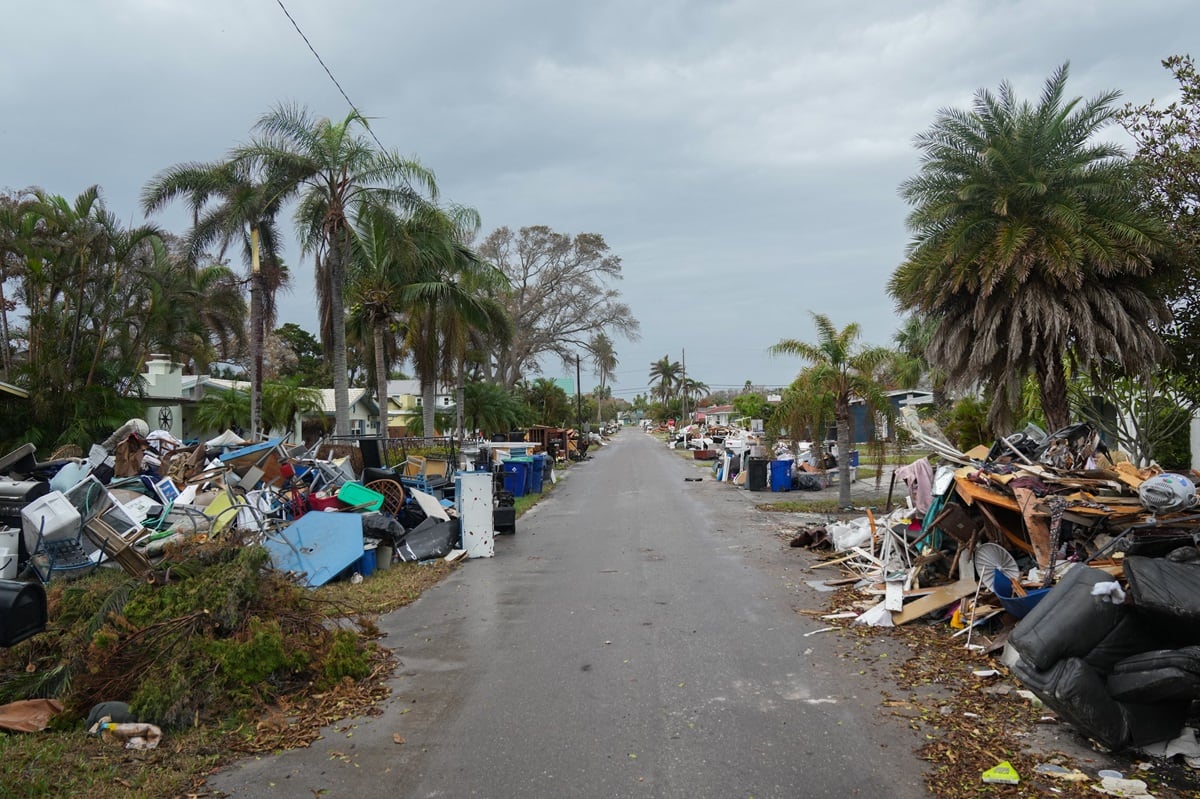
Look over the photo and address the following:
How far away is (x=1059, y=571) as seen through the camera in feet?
24.1

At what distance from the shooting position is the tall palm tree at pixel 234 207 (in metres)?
20.3

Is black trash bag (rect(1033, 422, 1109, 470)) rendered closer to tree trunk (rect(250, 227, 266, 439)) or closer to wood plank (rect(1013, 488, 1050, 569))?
wood plank (rect(1013, 488, 1050, 569))

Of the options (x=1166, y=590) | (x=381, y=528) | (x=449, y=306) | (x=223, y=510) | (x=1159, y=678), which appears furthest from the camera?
(x=449, y=306)

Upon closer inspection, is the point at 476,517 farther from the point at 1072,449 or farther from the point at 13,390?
the point at 13,390

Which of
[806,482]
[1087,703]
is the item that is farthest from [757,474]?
[1087,703]

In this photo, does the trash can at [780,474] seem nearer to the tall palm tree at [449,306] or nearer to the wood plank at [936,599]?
the tall palm tree at [449,306]

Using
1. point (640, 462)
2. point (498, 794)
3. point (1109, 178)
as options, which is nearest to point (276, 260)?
point (1109, 178)

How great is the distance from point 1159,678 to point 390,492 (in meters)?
11.5

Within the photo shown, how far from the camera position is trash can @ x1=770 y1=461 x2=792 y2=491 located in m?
24.8

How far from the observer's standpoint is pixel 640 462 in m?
42.7

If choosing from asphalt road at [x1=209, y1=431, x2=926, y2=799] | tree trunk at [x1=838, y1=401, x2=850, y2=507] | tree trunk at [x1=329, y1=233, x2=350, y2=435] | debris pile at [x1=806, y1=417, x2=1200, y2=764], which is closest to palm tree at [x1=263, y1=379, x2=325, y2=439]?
tree trunk at [x1=329, y1=233, x2=350, y2=435]

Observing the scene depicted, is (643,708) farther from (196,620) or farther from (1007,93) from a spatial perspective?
(1007,93)

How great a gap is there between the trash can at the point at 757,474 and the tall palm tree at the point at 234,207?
13.8 meters

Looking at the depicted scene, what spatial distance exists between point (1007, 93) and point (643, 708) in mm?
12862
